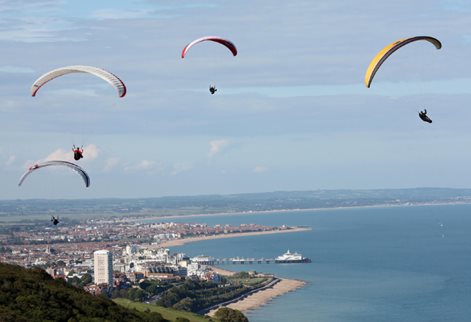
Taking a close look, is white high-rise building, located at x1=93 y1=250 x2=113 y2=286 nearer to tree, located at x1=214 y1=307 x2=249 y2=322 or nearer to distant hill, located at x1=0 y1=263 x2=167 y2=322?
tree, located at x1=214 y1=307 x2=249 y2=322

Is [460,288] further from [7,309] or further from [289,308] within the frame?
[7,309]

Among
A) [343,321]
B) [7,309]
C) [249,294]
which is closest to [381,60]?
[7,309]

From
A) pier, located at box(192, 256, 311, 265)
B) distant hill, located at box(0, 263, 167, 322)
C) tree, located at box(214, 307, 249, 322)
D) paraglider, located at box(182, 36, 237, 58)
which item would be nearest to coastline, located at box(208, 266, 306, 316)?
tree, located at box(214, 307, 249, 322)

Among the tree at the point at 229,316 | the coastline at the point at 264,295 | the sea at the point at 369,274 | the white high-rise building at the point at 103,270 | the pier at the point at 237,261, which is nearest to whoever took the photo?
the tree at the point at 229,316

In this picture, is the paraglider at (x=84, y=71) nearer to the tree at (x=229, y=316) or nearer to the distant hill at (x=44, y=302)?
the distant hill at (x=44, y=302)

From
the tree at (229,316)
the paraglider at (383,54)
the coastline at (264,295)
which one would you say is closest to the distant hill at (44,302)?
the paraglider at (383,54)
